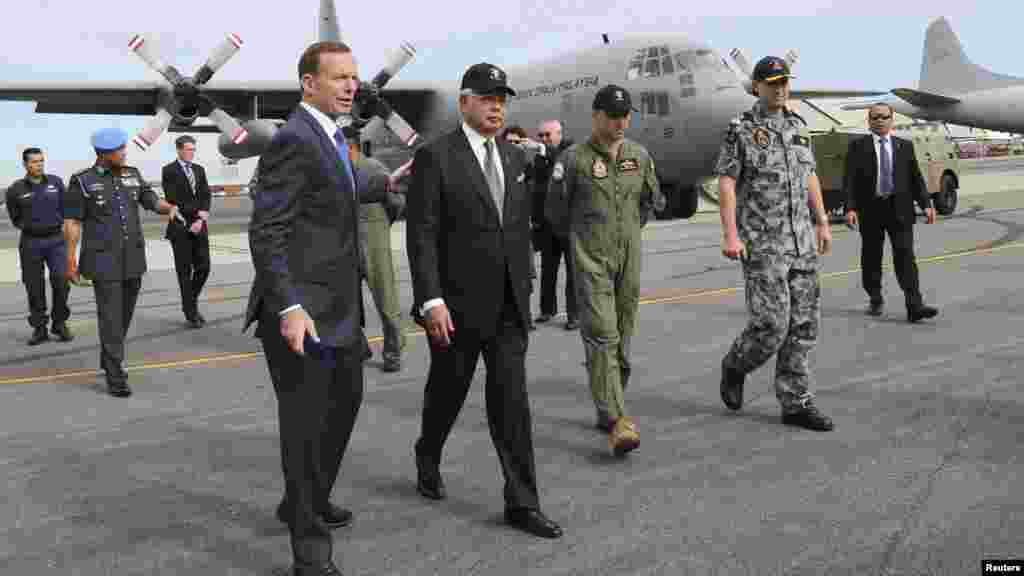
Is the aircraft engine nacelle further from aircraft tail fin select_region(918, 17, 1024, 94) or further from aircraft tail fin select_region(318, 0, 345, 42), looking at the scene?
aircraft tail fin select_region(918, 17, 1024, 94)

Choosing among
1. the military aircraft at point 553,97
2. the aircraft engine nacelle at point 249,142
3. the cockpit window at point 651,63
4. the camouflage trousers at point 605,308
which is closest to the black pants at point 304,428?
the camouflage trousers at point 605,308

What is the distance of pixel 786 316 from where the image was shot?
541 centimetres

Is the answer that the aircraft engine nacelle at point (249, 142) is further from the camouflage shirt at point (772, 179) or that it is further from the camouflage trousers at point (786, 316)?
the camouflage trousers at point (786, 316)

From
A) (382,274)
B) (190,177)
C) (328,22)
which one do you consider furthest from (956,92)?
(382,274)

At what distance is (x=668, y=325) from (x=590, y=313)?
4146mm

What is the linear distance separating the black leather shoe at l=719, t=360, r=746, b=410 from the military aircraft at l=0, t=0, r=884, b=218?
1226 cm

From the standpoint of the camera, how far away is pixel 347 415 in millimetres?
3701

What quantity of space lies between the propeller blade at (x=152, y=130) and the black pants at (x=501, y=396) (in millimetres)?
15880

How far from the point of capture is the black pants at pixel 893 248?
8.95 metres

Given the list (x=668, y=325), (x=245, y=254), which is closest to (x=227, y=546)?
(x=668, y=325)

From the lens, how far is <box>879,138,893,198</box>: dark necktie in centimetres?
930

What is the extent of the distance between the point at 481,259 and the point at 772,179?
2.31 meters

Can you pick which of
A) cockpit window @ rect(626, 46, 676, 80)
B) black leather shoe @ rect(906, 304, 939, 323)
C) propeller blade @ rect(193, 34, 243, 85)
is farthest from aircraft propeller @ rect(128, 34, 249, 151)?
black leather shoe @ rect(906, 304, 939, 323)

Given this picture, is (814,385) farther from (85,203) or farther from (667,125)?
(667,125)
